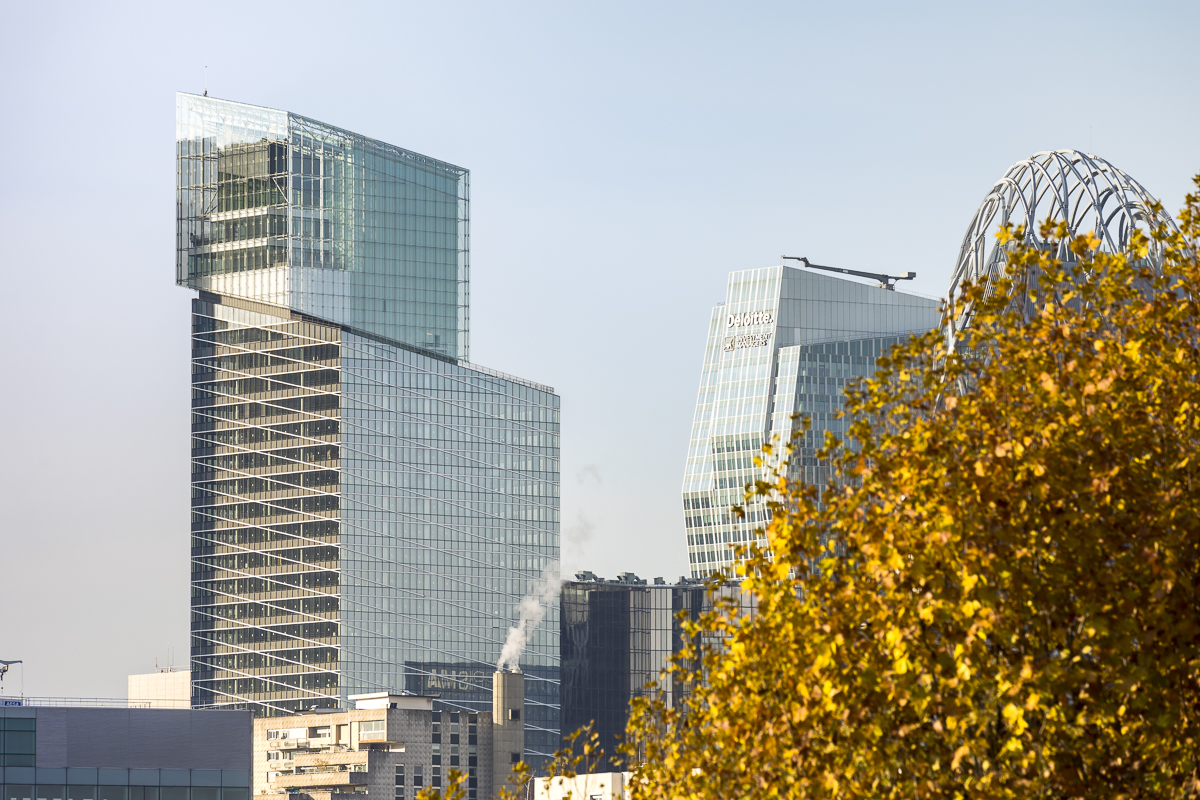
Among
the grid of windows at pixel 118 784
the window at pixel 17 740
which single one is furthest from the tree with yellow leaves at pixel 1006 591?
the window at pixel 17 740

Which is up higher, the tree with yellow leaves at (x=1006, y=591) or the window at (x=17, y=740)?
the tree with yellow leaves at (x=1006, y=591)

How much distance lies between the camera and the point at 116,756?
9675 cm

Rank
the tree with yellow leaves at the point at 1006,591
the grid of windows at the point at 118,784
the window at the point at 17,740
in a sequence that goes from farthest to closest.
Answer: the window at the point at 17,740 < the grid of windows at the point at 118,784 < the tree with yellow leaves at the point at 1006,591

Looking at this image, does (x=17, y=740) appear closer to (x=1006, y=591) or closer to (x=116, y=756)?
(x=116, y=756)

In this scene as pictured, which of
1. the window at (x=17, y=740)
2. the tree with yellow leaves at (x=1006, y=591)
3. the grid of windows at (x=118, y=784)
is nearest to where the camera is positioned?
the tree with yellow leaves at (x=1006, y=591)

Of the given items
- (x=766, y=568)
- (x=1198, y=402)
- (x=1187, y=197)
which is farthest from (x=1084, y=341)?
(x=766, y=568)

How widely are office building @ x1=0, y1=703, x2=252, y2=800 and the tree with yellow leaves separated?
271 ft

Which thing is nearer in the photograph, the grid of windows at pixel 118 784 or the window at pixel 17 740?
the grid of windows at pixel 118 784

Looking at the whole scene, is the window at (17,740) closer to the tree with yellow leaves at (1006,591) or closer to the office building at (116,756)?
the office building at (116,756)

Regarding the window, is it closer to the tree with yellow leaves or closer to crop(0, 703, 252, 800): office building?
crop(0, 703, 252, 800): office building

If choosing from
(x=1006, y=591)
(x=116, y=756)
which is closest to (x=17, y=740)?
(x=116, y=756)

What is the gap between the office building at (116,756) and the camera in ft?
312

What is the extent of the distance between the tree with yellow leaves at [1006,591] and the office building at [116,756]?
82.5 metres

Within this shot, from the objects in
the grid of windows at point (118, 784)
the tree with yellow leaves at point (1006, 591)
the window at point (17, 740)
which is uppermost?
the tree with yellow leaves at point (1006, 591)
